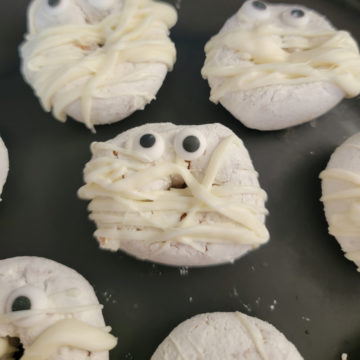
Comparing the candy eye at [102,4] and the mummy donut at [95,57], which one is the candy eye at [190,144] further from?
the candy eye at [102,4]

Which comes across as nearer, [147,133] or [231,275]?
[147,133]

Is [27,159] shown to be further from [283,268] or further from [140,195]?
[283,268]

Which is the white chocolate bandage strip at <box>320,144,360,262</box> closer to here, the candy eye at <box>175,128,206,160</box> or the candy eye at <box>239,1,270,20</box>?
the candy eye at <box>175,128,206,160</box>

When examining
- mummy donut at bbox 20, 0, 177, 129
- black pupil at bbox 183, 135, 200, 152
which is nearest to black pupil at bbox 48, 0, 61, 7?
mummy donut at bbox 20, 0, 177, 129

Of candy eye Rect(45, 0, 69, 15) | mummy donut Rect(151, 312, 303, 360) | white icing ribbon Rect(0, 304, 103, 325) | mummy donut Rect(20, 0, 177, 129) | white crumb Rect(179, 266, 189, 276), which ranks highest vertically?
candy eye Rect(45, 0, 69, 15)

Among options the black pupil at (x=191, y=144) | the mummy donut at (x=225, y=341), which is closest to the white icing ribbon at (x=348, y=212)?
the mummy donut at (x=225, y=341)

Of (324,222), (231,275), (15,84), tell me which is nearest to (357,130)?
(324,222)

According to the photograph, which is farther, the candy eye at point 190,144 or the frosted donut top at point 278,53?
the frosted donut top at point 278,53
